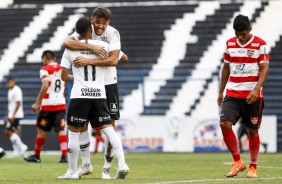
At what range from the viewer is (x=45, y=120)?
54.4 ft

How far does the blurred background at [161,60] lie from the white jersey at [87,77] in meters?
13.1

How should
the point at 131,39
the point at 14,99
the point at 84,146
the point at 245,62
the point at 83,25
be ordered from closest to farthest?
the point at 83,25
the point at 84,146
the point at 245,62
the point at 14,99
the point at 131,39

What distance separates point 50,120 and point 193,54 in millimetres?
12109

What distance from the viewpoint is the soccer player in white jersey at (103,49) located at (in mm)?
10164

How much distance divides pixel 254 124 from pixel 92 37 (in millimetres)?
2317

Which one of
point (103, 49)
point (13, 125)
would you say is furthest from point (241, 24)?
point (13, 125)

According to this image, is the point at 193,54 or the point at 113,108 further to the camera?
the point at 193,54

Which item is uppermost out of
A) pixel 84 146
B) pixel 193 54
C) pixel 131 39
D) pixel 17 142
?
pixel 131 39

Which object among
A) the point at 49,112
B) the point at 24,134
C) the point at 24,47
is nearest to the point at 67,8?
the point at 24,47

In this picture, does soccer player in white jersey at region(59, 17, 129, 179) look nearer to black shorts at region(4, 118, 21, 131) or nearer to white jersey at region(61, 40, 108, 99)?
white jersey at region(61, 40, 108, 99)

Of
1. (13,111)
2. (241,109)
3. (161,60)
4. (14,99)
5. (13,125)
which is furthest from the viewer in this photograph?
(161,60)

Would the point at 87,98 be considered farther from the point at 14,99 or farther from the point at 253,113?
the point at 14,99

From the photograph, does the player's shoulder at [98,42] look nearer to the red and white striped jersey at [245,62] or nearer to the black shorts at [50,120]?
the red and white striped jersey at [245,62]

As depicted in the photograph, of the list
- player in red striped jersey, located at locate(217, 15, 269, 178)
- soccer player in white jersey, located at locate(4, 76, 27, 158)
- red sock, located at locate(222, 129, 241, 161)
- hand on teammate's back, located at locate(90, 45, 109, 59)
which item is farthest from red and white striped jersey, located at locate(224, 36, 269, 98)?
soccer player in white jersey, located at locate(4, 76, 27, 158)
